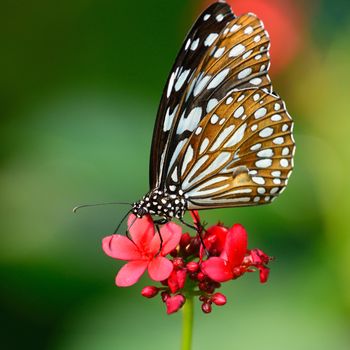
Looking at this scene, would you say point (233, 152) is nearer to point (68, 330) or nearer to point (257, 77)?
point (257, 77)

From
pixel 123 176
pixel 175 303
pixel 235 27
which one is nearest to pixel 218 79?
pixel 235 27

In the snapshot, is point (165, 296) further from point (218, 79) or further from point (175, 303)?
point (218, 79)

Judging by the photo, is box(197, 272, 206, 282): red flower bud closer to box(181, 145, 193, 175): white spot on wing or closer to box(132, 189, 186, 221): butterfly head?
box(132, 189, 186, 221): butterfly head

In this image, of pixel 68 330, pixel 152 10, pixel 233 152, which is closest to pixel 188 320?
pixel 233 152

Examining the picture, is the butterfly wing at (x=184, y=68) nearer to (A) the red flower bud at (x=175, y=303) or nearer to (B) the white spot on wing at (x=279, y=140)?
(B) the white spot on wing at (x=279, y=140)

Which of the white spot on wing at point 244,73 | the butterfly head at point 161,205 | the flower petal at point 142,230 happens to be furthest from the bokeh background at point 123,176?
the white spot on wing at point 244,73

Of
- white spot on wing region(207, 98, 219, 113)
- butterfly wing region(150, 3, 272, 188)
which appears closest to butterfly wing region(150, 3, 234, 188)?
butterfly wing region(150, 3, 272, 188)

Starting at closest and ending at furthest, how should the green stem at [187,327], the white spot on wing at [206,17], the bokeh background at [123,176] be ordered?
the green stem at [187,327] < the white spot on wing at [206,17] < the bokeh background at [123,176]
